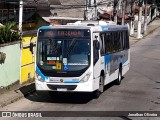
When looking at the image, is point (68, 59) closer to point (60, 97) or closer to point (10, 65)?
point (60, 97)

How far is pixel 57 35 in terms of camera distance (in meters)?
15.9

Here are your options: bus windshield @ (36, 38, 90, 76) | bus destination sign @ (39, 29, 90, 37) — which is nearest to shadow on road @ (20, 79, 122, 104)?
bus windshield @ (36, 38, 90, 76)

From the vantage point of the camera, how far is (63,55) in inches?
616

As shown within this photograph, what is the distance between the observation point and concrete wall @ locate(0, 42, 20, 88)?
17797mm

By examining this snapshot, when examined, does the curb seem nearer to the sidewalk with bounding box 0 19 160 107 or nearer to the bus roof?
the sidewalk with bounding box 0 19 160 107

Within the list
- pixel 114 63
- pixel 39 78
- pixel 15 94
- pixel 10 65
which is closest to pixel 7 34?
pixel 10 65

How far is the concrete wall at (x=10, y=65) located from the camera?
17.8m

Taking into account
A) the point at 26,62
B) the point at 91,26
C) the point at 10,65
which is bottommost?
the point at 26,62

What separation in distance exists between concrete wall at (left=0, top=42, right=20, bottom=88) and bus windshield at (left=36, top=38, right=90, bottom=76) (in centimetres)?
245

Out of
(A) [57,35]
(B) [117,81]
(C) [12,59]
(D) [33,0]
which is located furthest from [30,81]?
(D) [33,0]

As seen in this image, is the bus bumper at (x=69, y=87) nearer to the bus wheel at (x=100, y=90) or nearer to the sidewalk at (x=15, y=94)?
the bus wheel at (x=100, y=90)

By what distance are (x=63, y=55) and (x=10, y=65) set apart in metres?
3.75

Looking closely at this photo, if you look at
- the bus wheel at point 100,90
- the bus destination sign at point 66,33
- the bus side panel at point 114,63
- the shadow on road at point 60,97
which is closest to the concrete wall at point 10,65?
the shadow on road at point 60,97

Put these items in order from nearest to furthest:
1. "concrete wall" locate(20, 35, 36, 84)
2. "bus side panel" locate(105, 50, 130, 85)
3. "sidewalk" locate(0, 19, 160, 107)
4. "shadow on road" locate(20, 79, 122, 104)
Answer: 1. "sidewalk" locate(0, 19, 160, 107)
2. "shadow on road" locate(20, 79, 122, 104)
3. "bus side panel" locate(105, 50, 130, 85)
4. "concrete wall" locate(20, 35, 36, 84)
